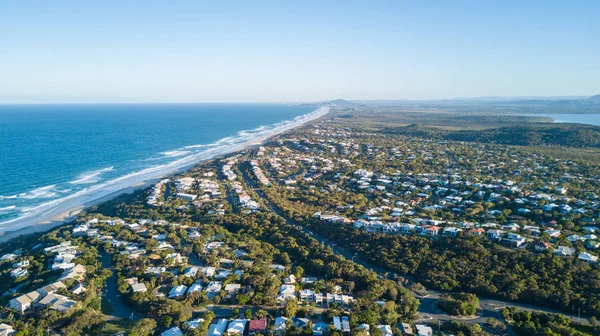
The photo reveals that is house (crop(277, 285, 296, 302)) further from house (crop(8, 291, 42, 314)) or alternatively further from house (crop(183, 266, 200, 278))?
house (crop(8, 291, 42, 314))

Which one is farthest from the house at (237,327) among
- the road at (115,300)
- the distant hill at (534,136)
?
the distant hill at (534,136)

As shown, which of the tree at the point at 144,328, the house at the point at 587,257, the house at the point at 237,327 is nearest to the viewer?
the tree at the point at 144,328

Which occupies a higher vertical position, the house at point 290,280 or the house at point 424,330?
the house at point 290,280

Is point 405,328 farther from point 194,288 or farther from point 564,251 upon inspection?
point 564,251

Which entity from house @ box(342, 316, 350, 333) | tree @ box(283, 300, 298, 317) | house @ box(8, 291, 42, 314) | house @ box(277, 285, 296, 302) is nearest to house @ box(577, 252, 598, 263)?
house @ box(342, 316, 350, 333)

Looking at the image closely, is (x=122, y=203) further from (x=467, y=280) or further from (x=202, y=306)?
(x=467, y=280)

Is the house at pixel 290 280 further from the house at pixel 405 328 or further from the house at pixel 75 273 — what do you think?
the house at pixel 75 273

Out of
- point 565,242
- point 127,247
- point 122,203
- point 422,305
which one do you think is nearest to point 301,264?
point 422,305
